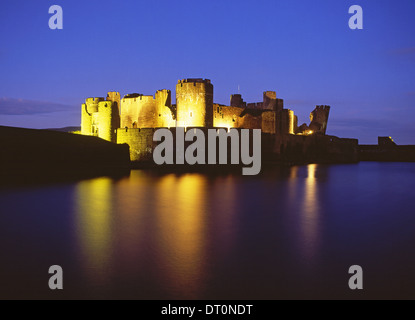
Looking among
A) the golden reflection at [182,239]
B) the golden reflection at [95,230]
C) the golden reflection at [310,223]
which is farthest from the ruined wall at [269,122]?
the golden reflection at [95,230]

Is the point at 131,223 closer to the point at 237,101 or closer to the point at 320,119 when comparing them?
the point at 237,101

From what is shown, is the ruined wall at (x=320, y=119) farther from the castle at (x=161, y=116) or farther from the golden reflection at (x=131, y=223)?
the golden reflection at (x=131, y=223)

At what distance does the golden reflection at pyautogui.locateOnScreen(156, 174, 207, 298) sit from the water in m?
0.02

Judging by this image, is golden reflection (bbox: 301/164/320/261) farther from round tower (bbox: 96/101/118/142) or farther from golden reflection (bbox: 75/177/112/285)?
round tower (bbox: 96/101/118/142)

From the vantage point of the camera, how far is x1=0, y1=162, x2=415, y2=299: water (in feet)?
14.5

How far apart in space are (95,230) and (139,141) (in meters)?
18.5

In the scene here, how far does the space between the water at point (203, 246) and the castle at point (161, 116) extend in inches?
544

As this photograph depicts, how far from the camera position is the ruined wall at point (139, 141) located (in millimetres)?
25656

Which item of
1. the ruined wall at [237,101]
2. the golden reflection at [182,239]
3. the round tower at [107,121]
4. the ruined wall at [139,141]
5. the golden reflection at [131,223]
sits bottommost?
the golden reflection at [182,239]

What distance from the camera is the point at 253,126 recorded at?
111 ft

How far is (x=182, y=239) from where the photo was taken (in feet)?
22.6

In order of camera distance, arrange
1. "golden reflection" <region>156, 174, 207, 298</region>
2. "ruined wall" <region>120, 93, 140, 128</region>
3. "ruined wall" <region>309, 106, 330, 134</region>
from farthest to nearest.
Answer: "ruined wall" <region>309, 106, 330, 134</region>, "ruined wall" <region>120, 93, 140, 128</region>, "golden reflection" <region>156, 174, 207, 298</region>

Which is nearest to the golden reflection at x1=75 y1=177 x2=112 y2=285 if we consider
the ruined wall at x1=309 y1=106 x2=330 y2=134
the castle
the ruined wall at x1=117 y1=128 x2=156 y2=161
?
the ruined wall at x1=117 y1=128 x2=156 y2=161

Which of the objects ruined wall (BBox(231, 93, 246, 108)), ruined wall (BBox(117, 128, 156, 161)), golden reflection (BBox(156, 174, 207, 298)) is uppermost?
ruined wall (BBox(231, 93, 246, 108))
